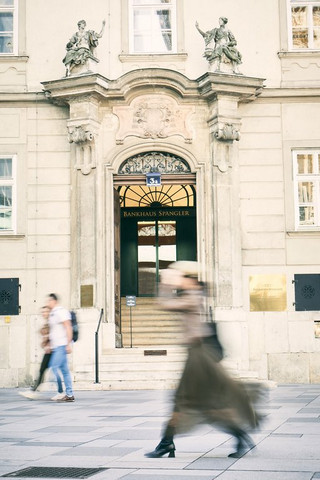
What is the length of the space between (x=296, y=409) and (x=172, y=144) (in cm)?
859

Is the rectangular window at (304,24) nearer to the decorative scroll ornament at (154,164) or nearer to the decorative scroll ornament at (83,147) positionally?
the decorative scroll ornament at (154,164)

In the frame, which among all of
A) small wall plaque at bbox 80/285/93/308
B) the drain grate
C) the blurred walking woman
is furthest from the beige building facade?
the drain grate

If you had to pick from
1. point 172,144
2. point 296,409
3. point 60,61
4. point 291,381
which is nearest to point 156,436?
point 296,409

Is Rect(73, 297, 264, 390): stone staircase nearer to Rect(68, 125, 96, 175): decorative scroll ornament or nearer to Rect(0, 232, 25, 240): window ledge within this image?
Rect(0, 232, 25, 240): window ledge

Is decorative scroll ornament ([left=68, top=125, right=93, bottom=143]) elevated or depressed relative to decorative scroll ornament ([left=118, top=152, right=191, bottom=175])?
elevated

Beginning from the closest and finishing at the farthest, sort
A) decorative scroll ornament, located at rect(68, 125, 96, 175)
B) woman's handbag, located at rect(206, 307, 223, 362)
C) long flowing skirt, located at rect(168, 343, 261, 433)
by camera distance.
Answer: long flowing skirt, located at rect(168, 343, 261, 433) < woman's handbag, located at rect(206, 307, 223, 362) < decorative scroll ornament, located at rect(68, 125, 96, 175)

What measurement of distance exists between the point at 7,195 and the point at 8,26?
162 inches

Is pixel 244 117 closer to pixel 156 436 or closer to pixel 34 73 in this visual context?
pixel 34 73

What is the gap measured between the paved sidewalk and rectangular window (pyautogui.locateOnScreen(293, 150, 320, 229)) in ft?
21.1

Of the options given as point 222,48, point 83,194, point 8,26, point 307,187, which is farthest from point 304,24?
point 8,26

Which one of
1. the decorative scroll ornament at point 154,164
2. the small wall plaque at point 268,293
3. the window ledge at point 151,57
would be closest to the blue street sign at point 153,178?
the decorative scroll ornament at point 154,164

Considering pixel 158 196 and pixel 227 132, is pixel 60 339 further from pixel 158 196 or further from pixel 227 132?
pixel 158 196

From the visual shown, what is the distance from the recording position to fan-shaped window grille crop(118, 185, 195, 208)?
2484 centimetres

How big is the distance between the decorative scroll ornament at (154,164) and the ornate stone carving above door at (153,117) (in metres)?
0.51
